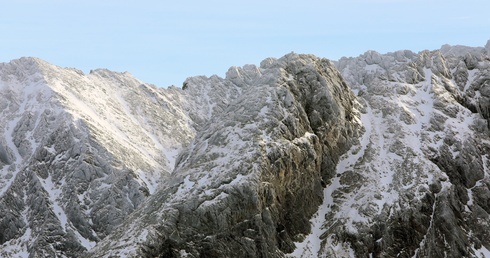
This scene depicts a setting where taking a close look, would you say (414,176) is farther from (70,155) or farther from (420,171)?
(70,155)

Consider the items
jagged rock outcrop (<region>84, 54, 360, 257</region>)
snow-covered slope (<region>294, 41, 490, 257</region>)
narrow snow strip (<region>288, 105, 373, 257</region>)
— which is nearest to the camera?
jagged rock outcrop (<region>84, 54, 360, 257</region>)

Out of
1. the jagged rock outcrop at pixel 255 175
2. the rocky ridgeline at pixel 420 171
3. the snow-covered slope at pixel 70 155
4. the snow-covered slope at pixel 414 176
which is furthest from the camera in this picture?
the snow-covered slope at pixel 70 155

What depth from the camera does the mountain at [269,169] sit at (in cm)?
6606

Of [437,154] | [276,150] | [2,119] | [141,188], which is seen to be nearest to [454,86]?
[437,154]

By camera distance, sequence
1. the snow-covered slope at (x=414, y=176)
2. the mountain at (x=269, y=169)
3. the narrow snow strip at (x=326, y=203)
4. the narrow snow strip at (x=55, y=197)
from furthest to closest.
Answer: the narrow snow strip at (x=55, y=197) → the snow-covered slope at (x=414, y=176) → the narrow snow strip at (x=326, y=203) → the mountain at (x=269, y=169)

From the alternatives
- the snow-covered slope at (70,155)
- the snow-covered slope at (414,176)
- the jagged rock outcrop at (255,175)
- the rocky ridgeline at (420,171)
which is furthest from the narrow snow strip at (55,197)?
the rocky ridgeline at (420,171)

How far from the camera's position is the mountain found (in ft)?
217

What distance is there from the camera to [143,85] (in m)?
128

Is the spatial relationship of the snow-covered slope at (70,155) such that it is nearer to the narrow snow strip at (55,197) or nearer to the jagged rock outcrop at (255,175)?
the narrow snow strip at (55,197)

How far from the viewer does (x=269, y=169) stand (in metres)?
69.6

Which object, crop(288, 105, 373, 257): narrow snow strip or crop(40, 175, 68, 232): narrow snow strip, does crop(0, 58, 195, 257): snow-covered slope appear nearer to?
crop(40, 175, 68, 232): narrow snow strip

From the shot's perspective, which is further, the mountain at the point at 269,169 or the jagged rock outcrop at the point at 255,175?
the mountain at the point at 269,169

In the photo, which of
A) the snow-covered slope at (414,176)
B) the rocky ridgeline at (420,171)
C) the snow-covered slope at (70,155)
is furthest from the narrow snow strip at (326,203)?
the snow-covered slope at (70,155)

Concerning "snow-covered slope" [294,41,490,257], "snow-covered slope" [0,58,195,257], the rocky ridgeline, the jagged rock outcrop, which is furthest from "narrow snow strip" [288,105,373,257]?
"snow-covered slope" [0,58,195,257]
